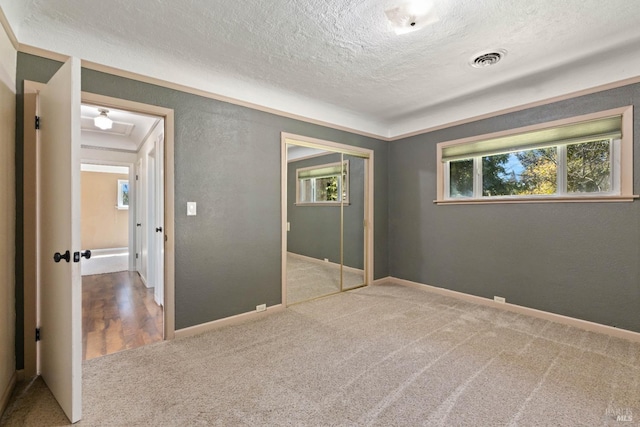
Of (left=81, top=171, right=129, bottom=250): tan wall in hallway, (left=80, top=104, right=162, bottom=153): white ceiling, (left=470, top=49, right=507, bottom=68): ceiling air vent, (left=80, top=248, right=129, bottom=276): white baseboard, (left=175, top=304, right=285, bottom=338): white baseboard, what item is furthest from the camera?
(left=81, top=171, right=129, bottom=250): tan wall in hallway

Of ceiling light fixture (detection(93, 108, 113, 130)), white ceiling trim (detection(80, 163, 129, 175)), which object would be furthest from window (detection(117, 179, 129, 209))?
ceiling light fixture (detection(93, 108, 113, 130))

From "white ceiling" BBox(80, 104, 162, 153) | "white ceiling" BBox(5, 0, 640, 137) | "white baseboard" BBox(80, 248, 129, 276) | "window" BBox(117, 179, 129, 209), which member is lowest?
"white baseboard" BBox(80, 248, 129, 276)

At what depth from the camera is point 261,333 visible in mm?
2684

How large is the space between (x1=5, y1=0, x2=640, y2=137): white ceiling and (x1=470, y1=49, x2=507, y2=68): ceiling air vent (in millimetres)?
66

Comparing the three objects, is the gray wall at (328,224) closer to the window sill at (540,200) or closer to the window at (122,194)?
the window sill at (540,200)

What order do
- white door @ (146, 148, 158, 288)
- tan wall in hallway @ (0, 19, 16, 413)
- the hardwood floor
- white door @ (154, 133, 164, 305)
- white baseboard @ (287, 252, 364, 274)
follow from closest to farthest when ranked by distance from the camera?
Answer: 1. tan wall in hallway @ (0, 19, 16, 413)
2. the hardwood floor
3. white door @ (154, 133, 164, 305)
4. white door @ (146, 148, 158, 288)
5. white baseboard @ (287, 252, 364, 274)

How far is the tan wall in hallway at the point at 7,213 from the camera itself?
1.67 metres

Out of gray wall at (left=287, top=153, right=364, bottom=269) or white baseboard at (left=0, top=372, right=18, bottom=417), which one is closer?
white baseboard at (left=0, top=372, right=18, bottom=417)

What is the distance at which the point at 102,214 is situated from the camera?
7406 mm

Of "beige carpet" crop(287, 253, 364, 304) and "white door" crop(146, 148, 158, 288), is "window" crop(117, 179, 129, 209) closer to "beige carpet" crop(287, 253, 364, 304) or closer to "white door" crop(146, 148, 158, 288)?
"white door" crop(146, 148, 158, 288)

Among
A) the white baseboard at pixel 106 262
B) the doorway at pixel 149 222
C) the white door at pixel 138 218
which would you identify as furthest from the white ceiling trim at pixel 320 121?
the white baseboard at pixel 106 262

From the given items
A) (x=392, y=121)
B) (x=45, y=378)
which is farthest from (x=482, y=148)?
(x=45, y=378)

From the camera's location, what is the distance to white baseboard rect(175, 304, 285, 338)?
2625 mm

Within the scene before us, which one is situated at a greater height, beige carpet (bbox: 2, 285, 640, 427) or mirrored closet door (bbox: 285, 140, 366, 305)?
mirrored closet door (bbox: 285, 140, 366, 305)
